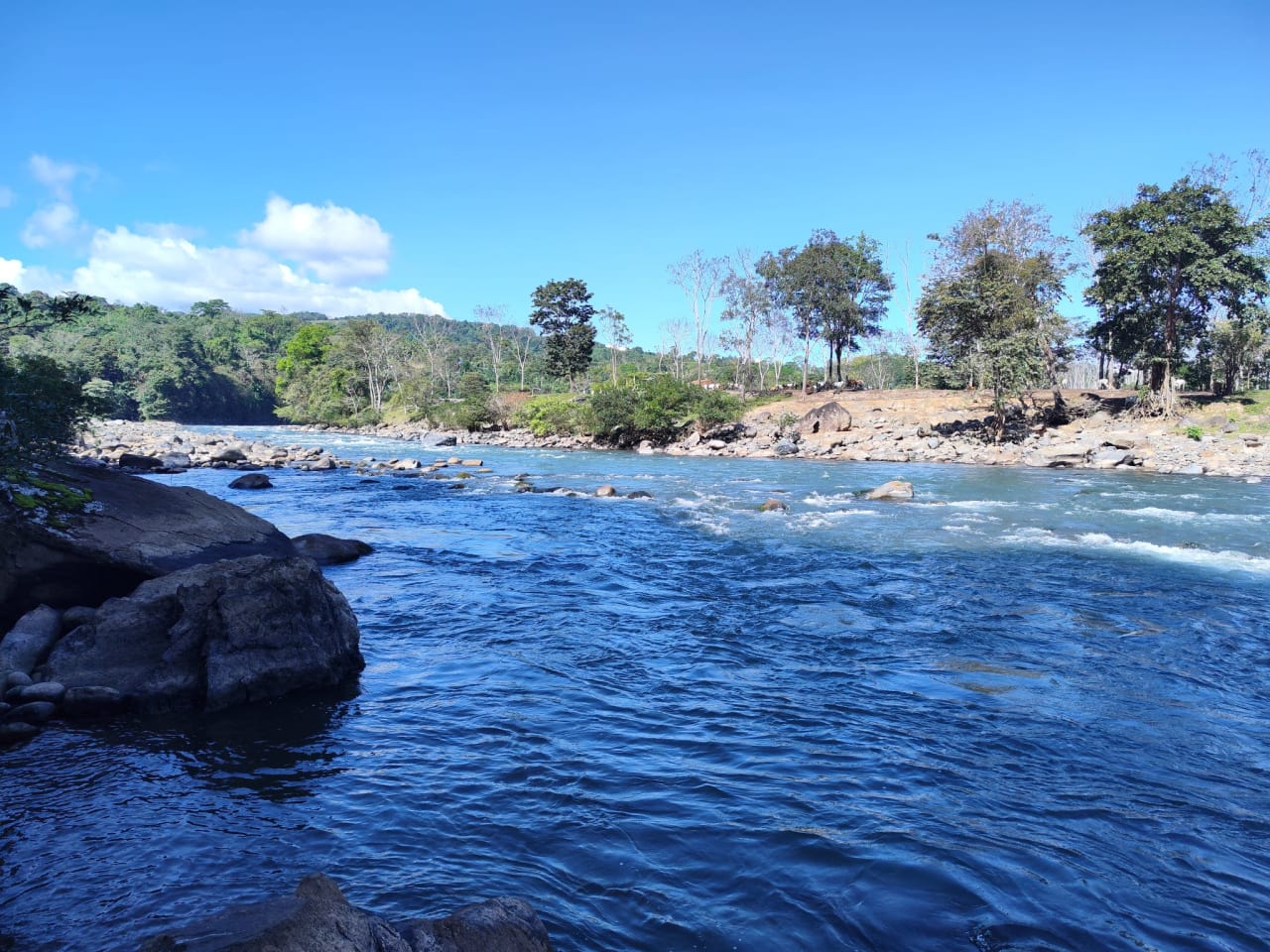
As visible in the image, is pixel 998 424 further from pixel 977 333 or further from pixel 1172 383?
pixel 1172 383

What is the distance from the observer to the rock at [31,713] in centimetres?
632

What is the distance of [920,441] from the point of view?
38.6 metres

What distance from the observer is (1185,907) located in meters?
4.32

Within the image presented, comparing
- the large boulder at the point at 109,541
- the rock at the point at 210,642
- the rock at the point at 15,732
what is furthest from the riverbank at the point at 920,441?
the rock at the point at 15,732

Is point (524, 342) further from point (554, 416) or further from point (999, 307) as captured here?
point (999, 307)

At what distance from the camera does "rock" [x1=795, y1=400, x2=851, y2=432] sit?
144 ft

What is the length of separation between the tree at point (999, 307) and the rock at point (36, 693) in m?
36.3

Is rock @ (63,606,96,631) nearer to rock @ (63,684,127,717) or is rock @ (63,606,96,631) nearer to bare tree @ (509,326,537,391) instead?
rock @ (63,684,127,717)

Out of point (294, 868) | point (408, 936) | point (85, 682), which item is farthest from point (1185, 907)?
point (85, 682)

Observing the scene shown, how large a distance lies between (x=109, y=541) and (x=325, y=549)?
16.0 feet

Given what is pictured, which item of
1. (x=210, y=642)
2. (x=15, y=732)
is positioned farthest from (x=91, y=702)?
(x=210, y=642)

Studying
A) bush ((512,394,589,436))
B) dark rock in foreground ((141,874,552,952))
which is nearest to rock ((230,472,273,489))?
dark rock in foreground ((141,874,552,952))

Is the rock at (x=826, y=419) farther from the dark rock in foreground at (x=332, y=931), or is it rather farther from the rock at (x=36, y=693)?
the dark rock in foreground at (x=332, y=931)

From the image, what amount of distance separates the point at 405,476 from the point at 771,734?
25595 mm
